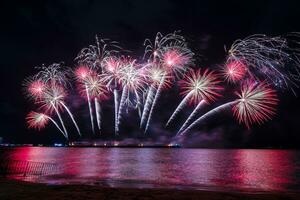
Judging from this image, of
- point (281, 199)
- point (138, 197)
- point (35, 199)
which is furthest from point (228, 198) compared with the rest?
point (35, 199)

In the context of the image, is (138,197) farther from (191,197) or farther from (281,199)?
(281,199)

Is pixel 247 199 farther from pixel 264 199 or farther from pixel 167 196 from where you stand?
pixel 167 196

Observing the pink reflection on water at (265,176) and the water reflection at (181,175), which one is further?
the pink reflection on water at (265,176)

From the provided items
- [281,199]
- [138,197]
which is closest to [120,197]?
[138,197]

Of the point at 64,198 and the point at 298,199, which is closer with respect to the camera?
the point at 64,198

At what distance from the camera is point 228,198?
23.7 m

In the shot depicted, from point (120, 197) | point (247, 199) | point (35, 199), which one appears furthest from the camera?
point (247, 199)

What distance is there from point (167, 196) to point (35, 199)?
8.56 m

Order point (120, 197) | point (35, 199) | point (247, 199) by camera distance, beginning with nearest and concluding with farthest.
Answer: point (35, 199) → point (120, 197) → point (247, 199)

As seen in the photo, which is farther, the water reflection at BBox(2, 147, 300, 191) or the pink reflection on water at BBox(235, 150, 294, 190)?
the pink reflection on water at BBox(235, 150, 294, 190)

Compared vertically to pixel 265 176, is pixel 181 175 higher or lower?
higher

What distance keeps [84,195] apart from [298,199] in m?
15.1

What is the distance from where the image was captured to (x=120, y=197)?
2186 cm

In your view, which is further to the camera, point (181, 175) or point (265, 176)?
point (265, 176)
